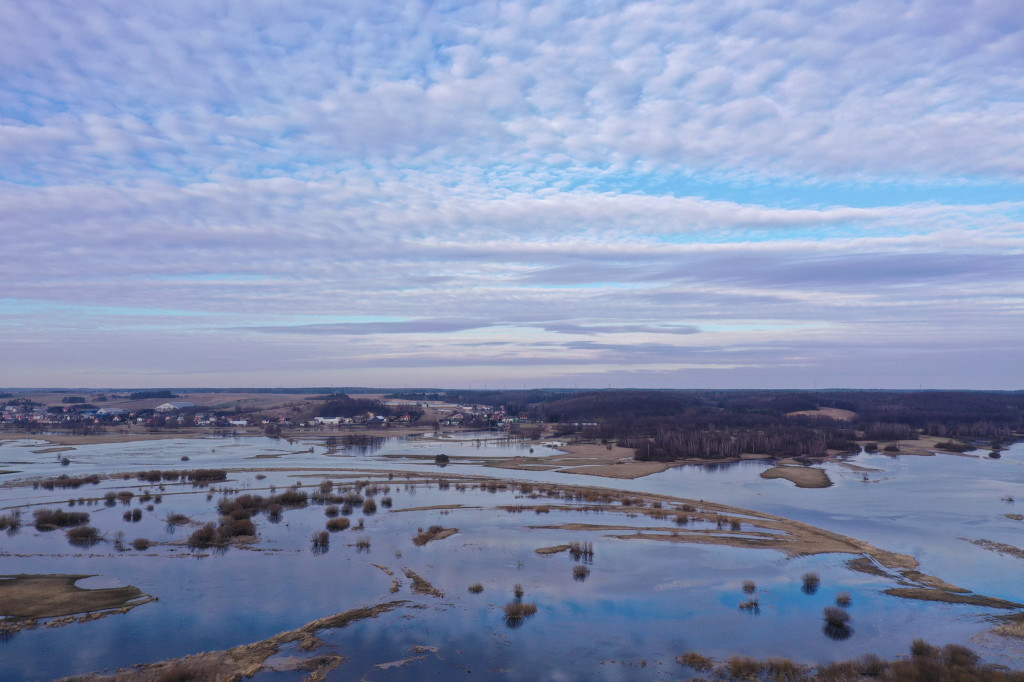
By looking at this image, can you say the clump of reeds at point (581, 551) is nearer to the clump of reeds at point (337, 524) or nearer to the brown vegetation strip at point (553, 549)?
the brown vegetation strip at point (553, 549)

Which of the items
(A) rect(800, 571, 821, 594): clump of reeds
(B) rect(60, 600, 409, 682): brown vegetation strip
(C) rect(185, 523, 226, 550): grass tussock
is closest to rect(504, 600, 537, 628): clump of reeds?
(B) rect(60, 600, 409, 682): brown vegetation strip

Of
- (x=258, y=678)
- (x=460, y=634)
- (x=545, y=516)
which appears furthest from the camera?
(x=545, y=516)

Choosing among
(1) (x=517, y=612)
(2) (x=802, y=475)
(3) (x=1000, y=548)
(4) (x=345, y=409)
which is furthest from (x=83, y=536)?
(4) (x=345, y=409)

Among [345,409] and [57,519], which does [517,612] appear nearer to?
[57,519]

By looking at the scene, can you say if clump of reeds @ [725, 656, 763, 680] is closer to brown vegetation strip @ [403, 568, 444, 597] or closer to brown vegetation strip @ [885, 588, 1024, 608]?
brown vegetation strip @ [885, 588, 1024, 608]

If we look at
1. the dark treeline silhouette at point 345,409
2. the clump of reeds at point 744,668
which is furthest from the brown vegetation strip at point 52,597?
the dark treeline silhouette at point 345,409

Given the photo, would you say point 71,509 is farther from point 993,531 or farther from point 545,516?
point 993,531

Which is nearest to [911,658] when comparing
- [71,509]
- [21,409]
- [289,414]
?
[71,509]
